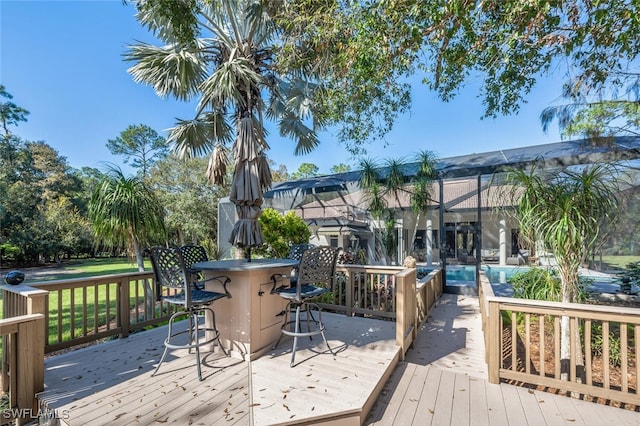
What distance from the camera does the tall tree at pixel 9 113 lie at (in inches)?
629

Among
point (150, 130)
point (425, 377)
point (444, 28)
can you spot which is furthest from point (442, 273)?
point (150, 130)

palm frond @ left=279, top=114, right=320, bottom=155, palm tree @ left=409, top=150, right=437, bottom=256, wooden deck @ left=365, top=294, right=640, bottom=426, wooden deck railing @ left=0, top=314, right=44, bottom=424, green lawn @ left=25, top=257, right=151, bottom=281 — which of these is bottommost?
green lawn @ left=25, top=257, right=151, bottom=281

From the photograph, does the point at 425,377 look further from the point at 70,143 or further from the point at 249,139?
the point at 70,143

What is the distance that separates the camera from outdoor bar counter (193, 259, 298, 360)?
120 inches

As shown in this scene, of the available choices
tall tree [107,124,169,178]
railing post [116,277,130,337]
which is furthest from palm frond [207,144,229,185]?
tall tree [107,124,169,178]

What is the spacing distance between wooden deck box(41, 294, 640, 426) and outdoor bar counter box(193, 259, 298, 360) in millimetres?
158

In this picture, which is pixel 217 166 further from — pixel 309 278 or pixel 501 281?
pixel 501 281

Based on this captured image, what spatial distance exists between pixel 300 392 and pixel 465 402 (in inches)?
56.9

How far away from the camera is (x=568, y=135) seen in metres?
4.90

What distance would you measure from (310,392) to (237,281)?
52.3 inches

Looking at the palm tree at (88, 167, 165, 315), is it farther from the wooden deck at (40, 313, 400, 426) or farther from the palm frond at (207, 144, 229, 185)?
the wooden deck at (40, 313, 400, 426)

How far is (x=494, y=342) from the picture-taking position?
2.81 metres

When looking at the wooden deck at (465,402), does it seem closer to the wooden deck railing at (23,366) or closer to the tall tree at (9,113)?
the wooden deck railing at (23,366)

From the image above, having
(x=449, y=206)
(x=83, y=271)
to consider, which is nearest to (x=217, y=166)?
(x=449, y=206)
